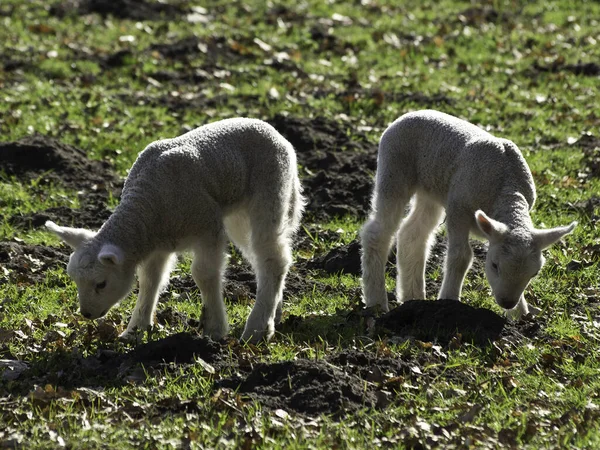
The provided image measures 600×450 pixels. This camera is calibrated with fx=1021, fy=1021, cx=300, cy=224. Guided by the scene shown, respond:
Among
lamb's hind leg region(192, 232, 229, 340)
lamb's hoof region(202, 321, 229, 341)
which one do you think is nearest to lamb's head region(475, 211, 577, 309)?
lamb's hind leg region(192, 232, 229, 340)

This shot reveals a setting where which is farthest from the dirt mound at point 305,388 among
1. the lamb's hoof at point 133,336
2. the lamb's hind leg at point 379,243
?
the lamb's hind leg at point 379,243

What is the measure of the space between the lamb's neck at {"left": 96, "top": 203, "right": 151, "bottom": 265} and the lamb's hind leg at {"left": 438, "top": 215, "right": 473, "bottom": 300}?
2569 millimetres

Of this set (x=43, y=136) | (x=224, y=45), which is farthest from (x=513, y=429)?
(x=224, y=45)

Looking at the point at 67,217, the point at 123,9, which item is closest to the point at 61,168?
the point at 67,217

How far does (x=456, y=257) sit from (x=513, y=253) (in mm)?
776

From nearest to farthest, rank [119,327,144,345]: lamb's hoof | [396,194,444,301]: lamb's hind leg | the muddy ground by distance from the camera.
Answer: the muddy ground, [119,327,144,345]: lamb's hoof, [396,194,444,301]: lamb's hind leg

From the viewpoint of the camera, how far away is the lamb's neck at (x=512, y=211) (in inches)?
324

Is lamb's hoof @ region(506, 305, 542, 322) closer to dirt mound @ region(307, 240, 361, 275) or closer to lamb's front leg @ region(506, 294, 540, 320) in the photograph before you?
lamb's front leg @ region(506, 294, 540, 320)

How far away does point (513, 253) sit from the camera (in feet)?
26.3

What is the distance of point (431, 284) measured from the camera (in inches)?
393

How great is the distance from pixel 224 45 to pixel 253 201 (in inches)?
386

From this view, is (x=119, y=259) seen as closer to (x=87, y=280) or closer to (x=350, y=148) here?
(x=87, y=280)

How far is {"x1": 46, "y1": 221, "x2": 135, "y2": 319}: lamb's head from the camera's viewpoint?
8062 mm

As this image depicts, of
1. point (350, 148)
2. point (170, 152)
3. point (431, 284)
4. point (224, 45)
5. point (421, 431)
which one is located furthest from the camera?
point (224, 45)
